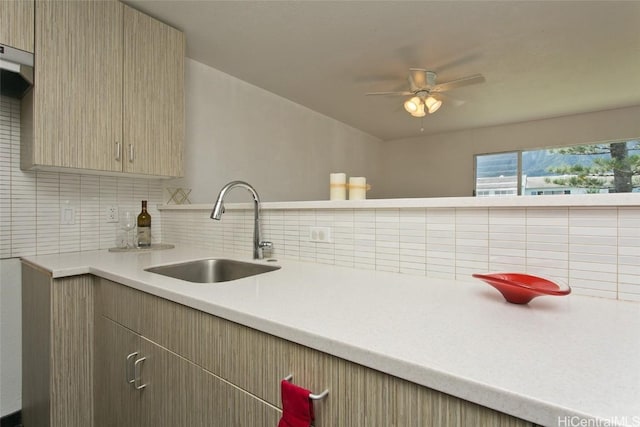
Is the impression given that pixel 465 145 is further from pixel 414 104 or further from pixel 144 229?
pixel 144 229

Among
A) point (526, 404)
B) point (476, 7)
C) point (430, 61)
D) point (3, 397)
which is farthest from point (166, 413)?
point (430, 61)

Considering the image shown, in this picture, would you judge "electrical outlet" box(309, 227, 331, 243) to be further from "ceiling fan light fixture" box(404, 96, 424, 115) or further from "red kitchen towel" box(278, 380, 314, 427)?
"ceiling fan light fixture" box(404, 96, 424, 115)

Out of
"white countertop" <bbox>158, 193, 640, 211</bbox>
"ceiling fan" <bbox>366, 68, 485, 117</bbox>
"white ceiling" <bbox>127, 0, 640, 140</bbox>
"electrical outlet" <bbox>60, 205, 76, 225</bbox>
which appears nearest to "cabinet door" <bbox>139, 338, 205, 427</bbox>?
"white countertop" <bbox>158, 193, 640, 211</bbox>

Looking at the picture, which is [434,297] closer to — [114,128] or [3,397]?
[114,128]

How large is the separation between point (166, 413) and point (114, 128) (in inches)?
51.9

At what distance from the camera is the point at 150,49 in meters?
1.71

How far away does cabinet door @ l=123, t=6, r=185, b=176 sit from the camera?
1.61m

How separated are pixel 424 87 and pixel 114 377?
298 centimetres

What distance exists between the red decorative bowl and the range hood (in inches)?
71.7

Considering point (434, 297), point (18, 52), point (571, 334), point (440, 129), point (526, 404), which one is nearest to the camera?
point (526, 404)

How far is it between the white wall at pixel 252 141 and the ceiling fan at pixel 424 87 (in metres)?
1.00

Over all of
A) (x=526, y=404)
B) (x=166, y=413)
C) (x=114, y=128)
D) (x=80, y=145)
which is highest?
(x=114, y=128)

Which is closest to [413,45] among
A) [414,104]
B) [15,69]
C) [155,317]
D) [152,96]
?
[414,104]

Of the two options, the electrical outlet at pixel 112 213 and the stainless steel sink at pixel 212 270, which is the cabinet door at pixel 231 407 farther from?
the electrical outlet at pixel 112 213
